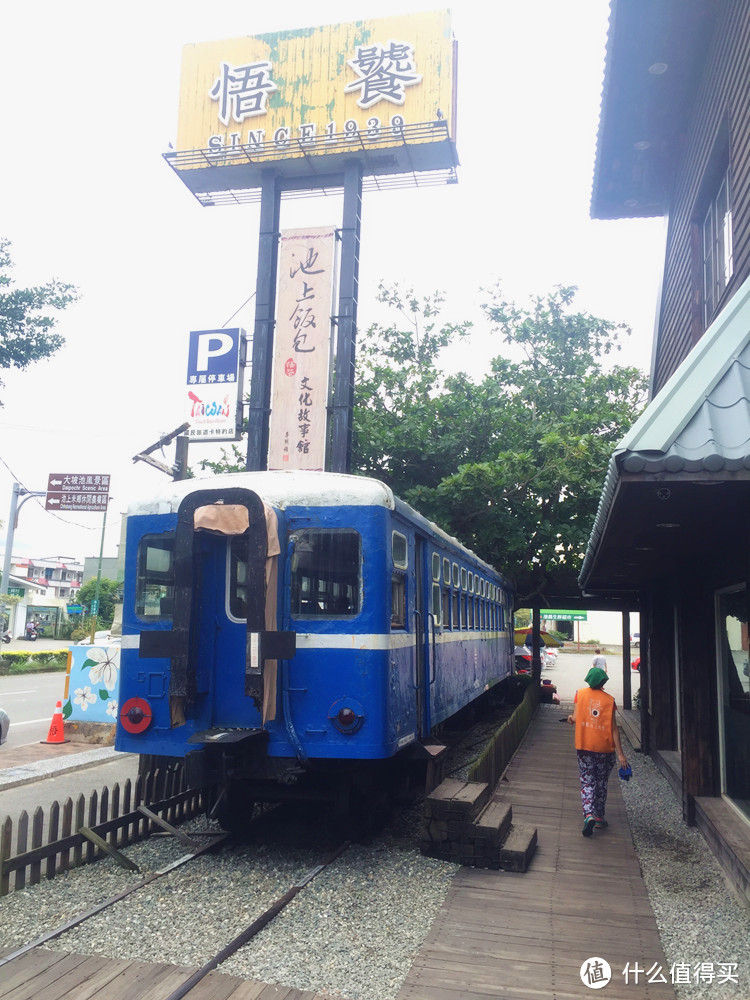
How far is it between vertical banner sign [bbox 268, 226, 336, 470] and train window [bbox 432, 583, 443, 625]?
11.7 ft

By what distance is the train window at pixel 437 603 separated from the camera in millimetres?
8703

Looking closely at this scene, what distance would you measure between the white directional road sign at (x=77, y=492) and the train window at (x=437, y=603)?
49.6 feet

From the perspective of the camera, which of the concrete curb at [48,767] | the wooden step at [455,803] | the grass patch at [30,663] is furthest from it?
the grass patch at [30,663]

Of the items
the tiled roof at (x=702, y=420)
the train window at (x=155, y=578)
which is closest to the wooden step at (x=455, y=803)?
the train window at (x=155, y=578)

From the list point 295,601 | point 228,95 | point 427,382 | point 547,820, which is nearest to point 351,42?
point 228,95

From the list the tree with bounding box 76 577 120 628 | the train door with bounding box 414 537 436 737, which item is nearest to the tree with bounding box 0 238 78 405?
the train door with bounding box 414 537 436 737

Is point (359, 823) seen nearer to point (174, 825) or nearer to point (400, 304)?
point (174, 825)

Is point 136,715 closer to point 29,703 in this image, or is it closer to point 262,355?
point 262,355

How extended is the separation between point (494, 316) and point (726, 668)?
23.3 meters

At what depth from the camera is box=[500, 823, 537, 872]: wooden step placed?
20.1 ft

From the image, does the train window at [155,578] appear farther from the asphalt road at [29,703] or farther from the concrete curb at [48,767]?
the asphalt road at [29,703]

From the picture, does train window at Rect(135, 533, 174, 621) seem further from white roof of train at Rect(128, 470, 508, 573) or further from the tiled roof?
the tiled roof

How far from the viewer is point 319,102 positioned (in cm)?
1363

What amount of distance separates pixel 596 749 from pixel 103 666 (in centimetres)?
771
